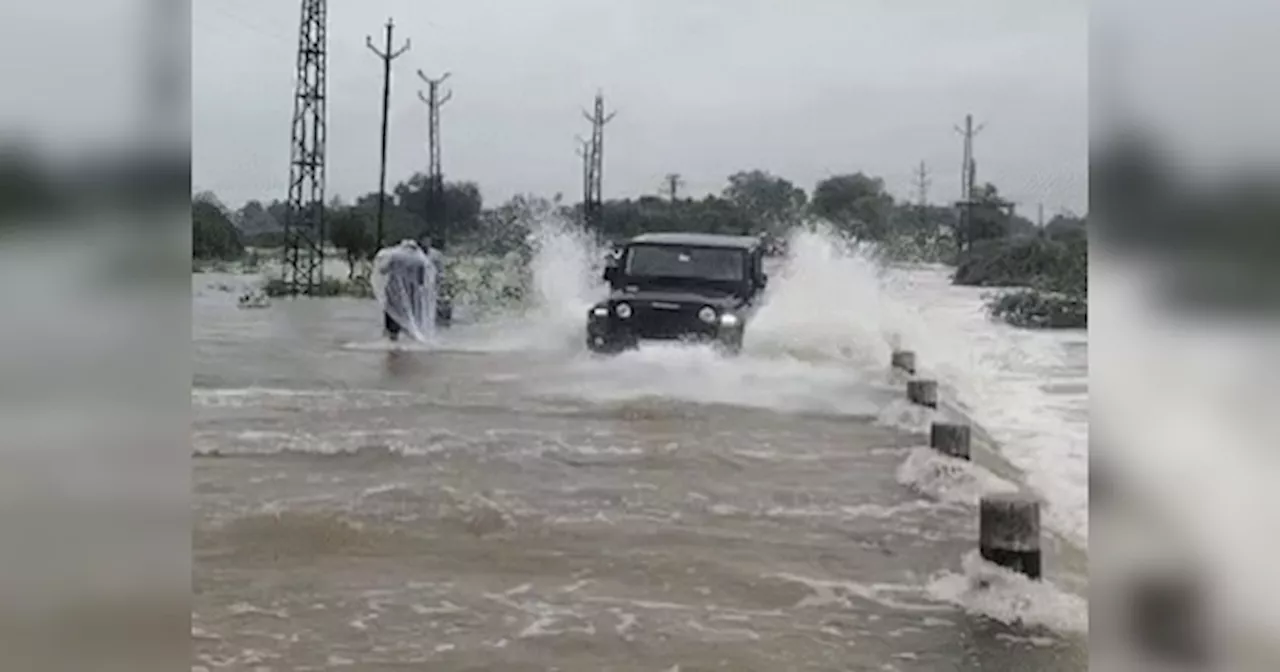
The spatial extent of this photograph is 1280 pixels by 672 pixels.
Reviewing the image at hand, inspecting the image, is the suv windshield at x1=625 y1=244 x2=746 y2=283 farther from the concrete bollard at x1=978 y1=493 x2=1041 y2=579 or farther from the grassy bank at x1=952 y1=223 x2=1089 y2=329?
the concrete bollard at x1=978 y1=493 x2=1041 y2=579

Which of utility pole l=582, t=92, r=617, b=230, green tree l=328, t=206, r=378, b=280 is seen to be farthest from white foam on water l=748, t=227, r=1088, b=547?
green tree l=328, t=206, r=378, b=280

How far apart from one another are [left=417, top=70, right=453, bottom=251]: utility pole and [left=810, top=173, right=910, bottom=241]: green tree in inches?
23.9

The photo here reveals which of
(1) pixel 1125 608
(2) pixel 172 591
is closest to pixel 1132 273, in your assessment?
(1) pixel 1125 608

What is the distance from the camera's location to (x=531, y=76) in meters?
1.93

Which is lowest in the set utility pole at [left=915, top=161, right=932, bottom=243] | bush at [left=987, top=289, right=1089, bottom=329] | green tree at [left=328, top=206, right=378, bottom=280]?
bush at [left=987, top=289, right=1089, bottom=329]

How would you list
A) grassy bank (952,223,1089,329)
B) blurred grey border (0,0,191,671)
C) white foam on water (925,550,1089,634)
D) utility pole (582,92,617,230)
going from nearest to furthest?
blurred grey border (0,0,191,671) < grassy bank (952,223,1089,329) < white foam on water (925,550,1089,634) < utility pole (582,92,617,230)

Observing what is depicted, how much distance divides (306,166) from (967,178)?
103 centimetres

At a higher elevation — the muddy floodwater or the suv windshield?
the suv windshield

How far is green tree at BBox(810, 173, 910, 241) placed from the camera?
6.06 ft

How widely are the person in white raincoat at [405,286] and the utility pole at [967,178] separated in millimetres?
886

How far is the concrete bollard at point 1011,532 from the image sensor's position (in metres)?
1.58

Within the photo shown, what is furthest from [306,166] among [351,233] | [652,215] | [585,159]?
[652,215]

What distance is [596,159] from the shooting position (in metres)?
1.97

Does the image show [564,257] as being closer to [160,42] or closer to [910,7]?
[910,7]
